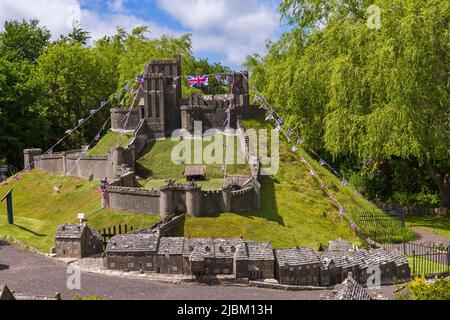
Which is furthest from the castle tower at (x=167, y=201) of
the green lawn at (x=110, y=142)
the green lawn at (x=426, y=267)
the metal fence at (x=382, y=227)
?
the green lawn at (x=110, y=142)

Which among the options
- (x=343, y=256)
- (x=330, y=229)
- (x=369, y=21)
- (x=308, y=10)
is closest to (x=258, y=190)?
(x=330, y=229)

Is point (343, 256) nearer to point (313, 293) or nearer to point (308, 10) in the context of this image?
point (313, 293)

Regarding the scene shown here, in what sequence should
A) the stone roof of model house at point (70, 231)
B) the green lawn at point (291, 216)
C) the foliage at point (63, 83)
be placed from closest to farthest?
the stone roof of model house at point (70, 231) < the green lawn at point (291, 216) < the foliage at point (63, 83)

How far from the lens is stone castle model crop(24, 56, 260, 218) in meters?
44.8

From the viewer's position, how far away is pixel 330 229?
43062 millimetres

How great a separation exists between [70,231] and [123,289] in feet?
28.2

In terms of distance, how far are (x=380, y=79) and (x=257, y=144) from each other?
15922 millimetres

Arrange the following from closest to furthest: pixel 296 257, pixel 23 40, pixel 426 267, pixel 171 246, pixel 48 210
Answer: pixel 296 257 → pixel 171 246 → pixel 426 267 → pixel 48 210 → pixel 23 40

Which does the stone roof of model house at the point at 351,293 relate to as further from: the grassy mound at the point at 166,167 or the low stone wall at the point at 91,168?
the low stone wall at the point at 91,168

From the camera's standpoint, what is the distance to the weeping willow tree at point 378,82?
144ft

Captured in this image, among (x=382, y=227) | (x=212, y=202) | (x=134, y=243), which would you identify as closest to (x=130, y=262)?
(x=134, y=243)

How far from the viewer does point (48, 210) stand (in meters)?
50.3

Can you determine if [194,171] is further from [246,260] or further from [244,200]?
[246,260]

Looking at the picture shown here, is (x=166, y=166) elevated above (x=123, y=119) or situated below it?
below
